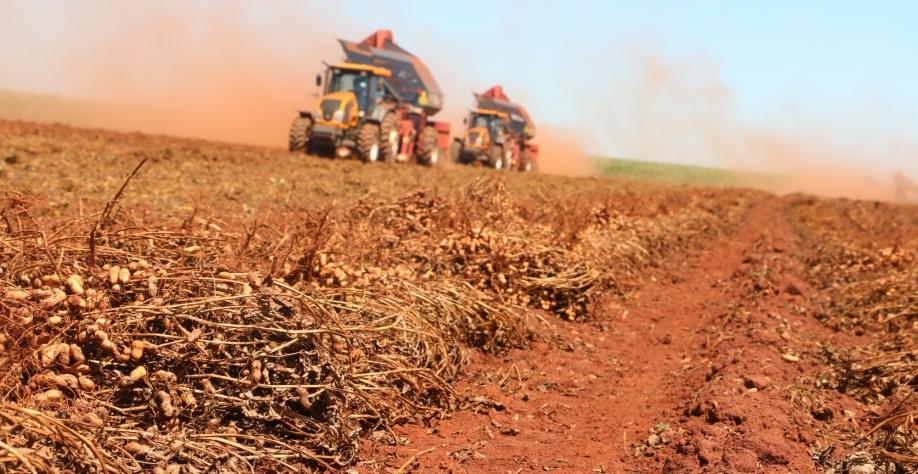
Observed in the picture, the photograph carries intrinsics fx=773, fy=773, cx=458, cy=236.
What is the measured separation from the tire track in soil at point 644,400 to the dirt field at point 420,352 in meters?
0.02

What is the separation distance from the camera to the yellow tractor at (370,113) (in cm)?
1991

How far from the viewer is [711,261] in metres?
11.8

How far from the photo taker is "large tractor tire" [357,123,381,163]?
784 inches

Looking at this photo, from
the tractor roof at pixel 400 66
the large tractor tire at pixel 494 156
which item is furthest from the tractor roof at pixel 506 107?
the tractor roof at pixel 400 66

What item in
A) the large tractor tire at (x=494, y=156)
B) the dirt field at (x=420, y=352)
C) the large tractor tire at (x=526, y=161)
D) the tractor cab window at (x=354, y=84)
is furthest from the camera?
the large tractor tire at (x=526, y=161)

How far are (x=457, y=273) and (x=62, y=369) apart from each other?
3735 millimetres

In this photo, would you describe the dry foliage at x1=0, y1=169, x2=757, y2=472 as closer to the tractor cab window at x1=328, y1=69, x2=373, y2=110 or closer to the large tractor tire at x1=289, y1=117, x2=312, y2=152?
the large tractor tire at x1=289, y1=117, x2=312, y2=152

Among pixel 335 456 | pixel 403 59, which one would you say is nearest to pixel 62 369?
pixel 335 456

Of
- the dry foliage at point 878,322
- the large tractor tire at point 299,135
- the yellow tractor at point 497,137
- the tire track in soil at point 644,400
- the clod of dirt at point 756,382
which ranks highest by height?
the yellow tractor at point 497,137

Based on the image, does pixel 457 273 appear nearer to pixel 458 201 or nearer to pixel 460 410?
pixel 458 201

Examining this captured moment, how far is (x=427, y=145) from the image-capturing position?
24281 mm

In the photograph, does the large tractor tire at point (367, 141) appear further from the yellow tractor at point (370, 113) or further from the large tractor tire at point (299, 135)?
the large tractor tire at point (299, 135)

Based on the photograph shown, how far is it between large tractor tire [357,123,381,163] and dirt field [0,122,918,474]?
11246mm

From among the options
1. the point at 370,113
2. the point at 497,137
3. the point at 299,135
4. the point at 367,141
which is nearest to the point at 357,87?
the point at 370,113
